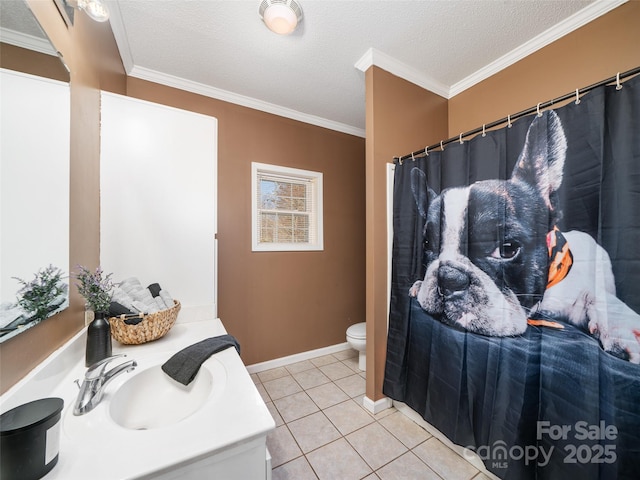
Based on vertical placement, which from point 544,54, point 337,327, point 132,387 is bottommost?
point 337,327

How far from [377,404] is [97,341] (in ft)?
5.73

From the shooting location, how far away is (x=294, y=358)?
2549 millimetres

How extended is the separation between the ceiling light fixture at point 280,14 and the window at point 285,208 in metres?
1.14

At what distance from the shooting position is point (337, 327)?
283 centimetres

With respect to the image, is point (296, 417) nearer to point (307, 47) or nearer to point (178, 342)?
point (178, 342)

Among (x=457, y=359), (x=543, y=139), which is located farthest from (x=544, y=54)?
(x=457, y=359)

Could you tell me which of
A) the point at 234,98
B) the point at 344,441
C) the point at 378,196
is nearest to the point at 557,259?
the point at 378,196

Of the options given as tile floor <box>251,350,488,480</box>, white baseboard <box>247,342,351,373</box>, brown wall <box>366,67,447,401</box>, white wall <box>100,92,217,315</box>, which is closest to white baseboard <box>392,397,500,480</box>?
tile floor <box>251,350,488,480</box>

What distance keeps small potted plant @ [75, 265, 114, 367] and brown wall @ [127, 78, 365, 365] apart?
118cm

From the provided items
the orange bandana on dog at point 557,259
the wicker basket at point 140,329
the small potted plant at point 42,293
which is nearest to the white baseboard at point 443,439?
the orange bandana on dog at point 557,259

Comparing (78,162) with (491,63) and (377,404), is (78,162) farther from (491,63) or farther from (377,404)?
(491,63)

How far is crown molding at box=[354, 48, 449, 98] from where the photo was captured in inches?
71.3

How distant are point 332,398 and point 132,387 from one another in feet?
4.93

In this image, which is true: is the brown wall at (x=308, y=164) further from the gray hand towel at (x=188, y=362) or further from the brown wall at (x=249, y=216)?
the gray hand towel at (x=188, y=362)
